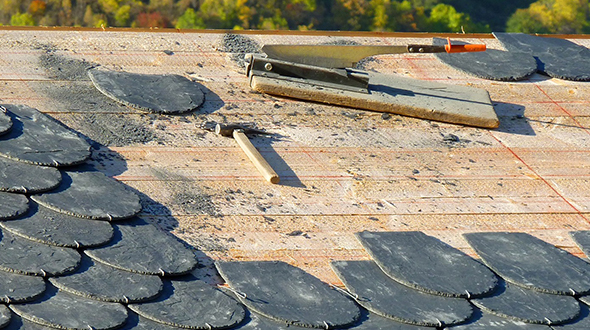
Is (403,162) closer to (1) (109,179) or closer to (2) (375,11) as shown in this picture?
(1) (109,179)

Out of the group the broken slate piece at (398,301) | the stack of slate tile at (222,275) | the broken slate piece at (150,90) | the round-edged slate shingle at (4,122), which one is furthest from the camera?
the broken slate piece at (150,90)

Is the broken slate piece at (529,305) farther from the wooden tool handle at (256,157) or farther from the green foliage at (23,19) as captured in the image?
the green foliage at (23,19)

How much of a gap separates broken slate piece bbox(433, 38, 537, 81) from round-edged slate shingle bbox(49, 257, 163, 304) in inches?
167

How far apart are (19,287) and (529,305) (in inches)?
101

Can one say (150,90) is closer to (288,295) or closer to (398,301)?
(288,295)

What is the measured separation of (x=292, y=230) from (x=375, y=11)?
147ft

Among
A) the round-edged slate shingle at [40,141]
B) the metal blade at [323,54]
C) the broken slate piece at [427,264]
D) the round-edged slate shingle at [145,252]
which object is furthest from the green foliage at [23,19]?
the broken slate piece at [427,264]

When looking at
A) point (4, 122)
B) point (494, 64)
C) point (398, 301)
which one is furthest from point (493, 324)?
point (494, 64)

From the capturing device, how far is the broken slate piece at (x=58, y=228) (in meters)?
4.20

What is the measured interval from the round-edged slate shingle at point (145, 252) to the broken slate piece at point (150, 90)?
1.73 m

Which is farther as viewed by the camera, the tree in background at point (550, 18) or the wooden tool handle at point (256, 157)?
the tree in background at point (550, 18)

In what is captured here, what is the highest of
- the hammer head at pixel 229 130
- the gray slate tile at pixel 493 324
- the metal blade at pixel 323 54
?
the metal blade at pixel 323 54

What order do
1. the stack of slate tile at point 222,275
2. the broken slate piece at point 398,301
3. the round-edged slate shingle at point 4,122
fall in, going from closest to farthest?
the stack of slate tile at point 222,275 → the broken slate piece at point 398,301 → the round-edged slate shingle at point 4,122

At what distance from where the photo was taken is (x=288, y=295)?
412 cm
